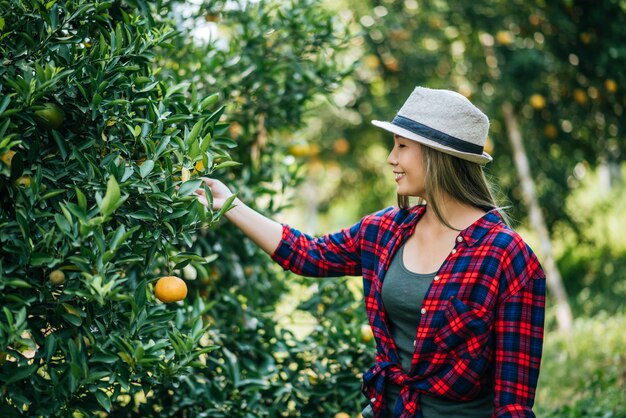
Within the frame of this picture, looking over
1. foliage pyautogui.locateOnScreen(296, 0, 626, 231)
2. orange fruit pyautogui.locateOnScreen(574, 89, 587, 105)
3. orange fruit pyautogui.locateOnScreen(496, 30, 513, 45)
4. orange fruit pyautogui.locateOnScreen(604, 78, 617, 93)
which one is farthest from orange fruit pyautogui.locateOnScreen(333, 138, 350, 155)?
orange fruit pyautogui.locateOnScreen(604, 78, 617, 93)

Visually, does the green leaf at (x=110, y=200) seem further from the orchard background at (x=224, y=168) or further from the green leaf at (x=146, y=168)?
the green leaf at (x=146, y=168)

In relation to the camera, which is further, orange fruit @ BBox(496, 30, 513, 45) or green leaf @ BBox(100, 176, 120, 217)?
orange fruit @ BBox(496, 30, 513, 45)

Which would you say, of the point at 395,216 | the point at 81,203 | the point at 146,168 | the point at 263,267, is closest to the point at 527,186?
the point at 263,267

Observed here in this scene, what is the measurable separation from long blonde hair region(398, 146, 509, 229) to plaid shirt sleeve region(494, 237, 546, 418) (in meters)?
0.23

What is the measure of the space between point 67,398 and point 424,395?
0.93 metres

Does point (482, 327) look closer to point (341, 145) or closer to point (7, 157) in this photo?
point (7, 157)

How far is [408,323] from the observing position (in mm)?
1903

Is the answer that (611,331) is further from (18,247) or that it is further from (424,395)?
(18,247)

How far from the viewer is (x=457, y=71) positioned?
5828 mm

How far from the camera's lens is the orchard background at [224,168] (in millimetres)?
1667

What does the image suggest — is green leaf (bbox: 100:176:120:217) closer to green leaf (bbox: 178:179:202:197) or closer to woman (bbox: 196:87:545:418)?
green leaf (bbox: 178:179:202:197)

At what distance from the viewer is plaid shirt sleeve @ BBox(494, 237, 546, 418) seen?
177 cm

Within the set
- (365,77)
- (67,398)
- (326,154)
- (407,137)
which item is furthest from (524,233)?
(67,398)

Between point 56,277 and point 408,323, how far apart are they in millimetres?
941
